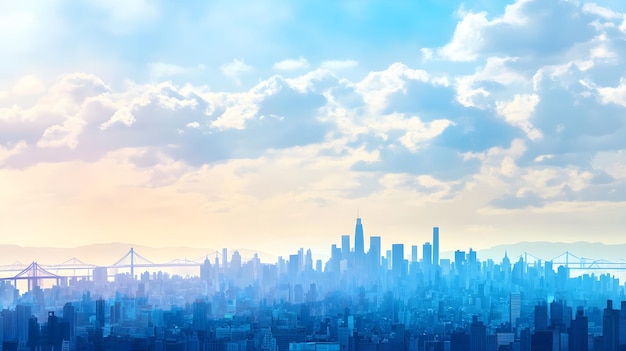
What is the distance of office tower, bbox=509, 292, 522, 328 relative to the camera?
20.7 meters

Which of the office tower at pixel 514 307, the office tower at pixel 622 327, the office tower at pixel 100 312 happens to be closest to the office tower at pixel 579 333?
the office tower at pixel 622 327

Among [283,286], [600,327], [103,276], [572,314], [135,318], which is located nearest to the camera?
[600,327]

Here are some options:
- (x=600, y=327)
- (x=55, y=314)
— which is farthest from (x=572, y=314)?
(x=55, y=314)

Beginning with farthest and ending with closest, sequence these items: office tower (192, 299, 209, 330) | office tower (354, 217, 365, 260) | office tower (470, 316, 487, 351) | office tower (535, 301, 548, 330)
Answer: office tower (354, 217, 365, 260)
office tower (192, 299, 209, 330)
office tower (535, 301, 548, 330)
office tower (470, 316, 487, 351)

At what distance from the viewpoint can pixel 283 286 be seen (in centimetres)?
2708

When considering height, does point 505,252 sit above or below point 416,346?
above

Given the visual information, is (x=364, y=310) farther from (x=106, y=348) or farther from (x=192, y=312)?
Answer: (x=106, y=348)

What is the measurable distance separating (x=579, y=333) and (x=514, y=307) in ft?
16.9

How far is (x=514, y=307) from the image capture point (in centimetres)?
2266

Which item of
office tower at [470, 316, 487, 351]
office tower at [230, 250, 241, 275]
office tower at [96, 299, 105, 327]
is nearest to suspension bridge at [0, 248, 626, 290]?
office tower at [230, 250, 241, 275]

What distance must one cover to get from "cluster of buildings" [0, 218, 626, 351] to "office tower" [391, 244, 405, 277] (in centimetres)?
3

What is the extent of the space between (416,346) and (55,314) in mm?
7252

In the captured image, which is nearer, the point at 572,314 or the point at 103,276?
the point at 572,314

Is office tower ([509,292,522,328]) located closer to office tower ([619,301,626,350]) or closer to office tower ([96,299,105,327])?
office tower ([619,301,626,350])
